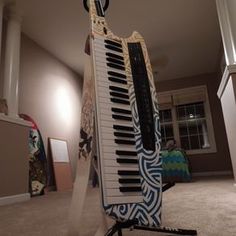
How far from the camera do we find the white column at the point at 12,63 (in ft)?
9.95

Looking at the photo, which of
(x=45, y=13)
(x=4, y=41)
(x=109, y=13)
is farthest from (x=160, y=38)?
(x=4, y=41)

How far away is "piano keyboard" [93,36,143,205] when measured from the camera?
0.83 metres

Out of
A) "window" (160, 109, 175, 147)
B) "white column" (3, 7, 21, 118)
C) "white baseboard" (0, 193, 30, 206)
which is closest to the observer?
"white baseboard" (0, 193, 30, 206)

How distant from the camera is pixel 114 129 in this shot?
0.89m

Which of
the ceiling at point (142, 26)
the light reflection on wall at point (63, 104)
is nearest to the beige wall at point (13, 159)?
the light reflection on wall at point (63, 104)

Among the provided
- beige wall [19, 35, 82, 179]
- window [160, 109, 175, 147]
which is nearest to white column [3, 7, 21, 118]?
beige wall [19, 35, 82, 179]

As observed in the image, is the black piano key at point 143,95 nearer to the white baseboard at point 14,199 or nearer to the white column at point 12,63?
the white baseboard at point 14,199

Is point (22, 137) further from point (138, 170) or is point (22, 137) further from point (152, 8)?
point (152, 8)

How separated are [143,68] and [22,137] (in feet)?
7.25

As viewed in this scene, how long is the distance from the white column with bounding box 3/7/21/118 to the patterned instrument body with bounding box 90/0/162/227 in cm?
225

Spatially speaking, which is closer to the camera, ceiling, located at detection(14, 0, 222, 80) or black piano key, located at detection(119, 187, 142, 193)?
black piano key, located at detection(119, 187, 142, 193)

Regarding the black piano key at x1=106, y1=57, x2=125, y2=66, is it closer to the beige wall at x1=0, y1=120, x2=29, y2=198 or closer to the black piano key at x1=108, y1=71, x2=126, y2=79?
the black piano key at x1=108, y1=71, x2=126, y2=79

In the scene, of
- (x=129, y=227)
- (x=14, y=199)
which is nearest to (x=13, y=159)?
(x=14, y=199)

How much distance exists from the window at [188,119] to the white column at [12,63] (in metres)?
3.86
